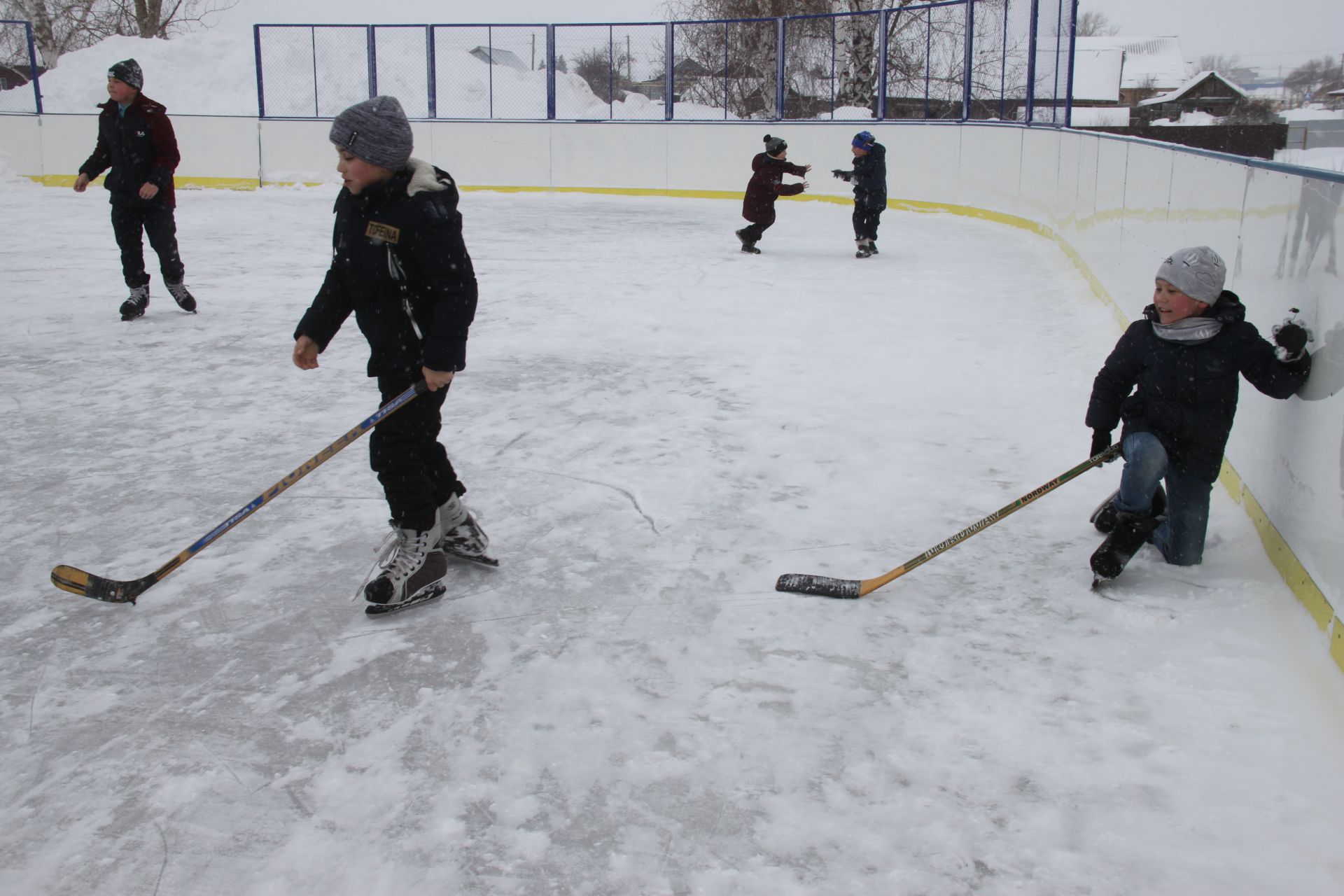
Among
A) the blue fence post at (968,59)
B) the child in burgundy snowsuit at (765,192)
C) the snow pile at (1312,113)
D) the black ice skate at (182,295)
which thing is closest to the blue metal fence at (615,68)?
the blue fence post at (968,59)

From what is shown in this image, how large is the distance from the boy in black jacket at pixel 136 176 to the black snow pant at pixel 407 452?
13.3 ft

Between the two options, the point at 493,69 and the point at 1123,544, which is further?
the point at 493,69

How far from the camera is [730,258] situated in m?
9.52

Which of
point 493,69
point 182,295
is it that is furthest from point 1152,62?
point 182,295

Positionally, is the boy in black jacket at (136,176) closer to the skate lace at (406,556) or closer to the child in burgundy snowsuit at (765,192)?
the skate lace at (406,556)

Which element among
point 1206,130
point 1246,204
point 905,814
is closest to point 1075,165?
point 1246,204

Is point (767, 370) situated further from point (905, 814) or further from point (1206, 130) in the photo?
point (1206, 130)

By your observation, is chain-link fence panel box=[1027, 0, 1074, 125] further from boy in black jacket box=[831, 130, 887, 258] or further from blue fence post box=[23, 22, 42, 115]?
blue fence post box=[23, 22, 42, 115]

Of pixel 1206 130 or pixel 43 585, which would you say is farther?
pixel 1206 130

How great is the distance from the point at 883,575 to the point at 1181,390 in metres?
0.90

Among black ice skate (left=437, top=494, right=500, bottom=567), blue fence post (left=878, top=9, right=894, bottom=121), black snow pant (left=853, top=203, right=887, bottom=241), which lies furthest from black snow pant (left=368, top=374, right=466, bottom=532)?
blue fence post (left=878, top=9, right=894, bottom=121)

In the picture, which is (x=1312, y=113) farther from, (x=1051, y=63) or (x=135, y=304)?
(x=135, y=304)

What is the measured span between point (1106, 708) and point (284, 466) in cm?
283

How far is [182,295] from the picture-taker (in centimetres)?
664
